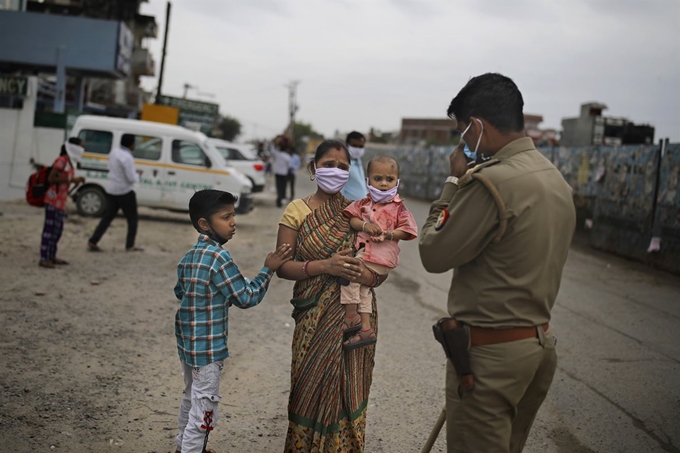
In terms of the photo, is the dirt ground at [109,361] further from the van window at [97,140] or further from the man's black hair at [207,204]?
the van window at [97,140]

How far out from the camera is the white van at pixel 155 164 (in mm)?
14172

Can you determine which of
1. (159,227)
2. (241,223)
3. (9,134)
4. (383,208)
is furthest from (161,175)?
(383,208)

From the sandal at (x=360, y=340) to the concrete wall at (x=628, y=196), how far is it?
9314 mm

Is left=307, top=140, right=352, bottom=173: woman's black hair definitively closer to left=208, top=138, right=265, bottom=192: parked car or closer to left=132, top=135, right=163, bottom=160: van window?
left=132, top=135, right=163, bottom=160: van window

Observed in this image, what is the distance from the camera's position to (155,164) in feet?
48.1

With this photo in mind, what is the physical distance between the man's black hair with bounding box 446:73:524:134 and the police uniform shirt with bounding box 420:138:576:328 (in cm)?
10

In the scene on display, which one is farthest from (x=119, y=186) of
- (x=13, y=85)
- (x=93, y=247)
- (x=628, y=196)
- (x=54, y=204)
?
(x=628, y=196)

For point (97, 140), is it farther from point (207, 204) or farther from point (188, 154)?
point (207, 204)

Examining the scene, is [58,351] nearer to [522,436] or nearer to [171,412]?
[171,412]

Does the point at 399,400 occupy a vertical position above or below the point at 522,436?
below

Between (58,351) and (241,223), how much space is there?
10.7 meters

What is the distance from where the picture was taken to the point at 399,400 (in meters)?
4.97

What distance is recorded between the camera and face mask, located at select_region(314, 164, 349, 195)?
3.30 meters

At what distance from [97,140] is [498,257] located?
13.4m
